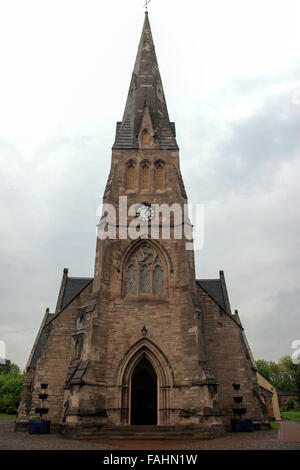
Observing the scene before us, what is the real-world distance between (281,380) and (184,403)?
276ft

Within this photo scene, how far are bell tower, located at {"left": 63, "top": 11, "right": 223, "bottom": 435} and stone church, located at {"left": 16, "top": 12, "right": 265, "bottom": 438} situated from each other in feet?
0.17

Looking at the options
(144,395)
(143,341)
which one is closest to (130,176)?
(143,341)

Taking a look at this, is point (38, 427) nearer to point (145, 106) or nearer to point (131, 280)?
point (131, 280)

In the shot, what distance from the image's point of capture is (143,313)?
60.5 ft

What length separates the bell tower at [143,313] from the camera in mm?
15797

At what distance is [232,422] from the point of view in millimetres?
17984

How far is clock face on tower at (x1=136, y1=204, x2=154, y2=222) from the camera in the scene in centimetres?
2116

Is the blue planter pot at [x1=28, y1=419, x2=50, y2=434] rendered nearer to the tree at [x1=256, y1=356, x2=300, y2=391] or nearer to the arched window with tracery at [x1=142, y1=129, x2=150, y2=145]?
the arched window with tracery at [x1=142, y1=129, x2=150, y2=145]

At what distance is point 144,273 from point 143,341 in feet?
12.7

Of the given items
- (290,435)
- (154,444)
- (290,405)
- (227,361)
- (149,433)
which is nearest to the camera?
(154,444)

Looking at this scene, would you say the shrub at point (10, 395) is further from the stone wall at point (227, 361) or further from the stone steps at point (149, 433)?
the stone steps at point (149, 433)

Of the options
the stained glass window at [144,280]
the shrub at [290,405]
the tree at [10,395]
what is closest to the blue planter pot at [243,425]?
the stained glass window at [144,280]

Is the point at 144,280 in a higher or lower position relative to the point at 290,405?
higher
